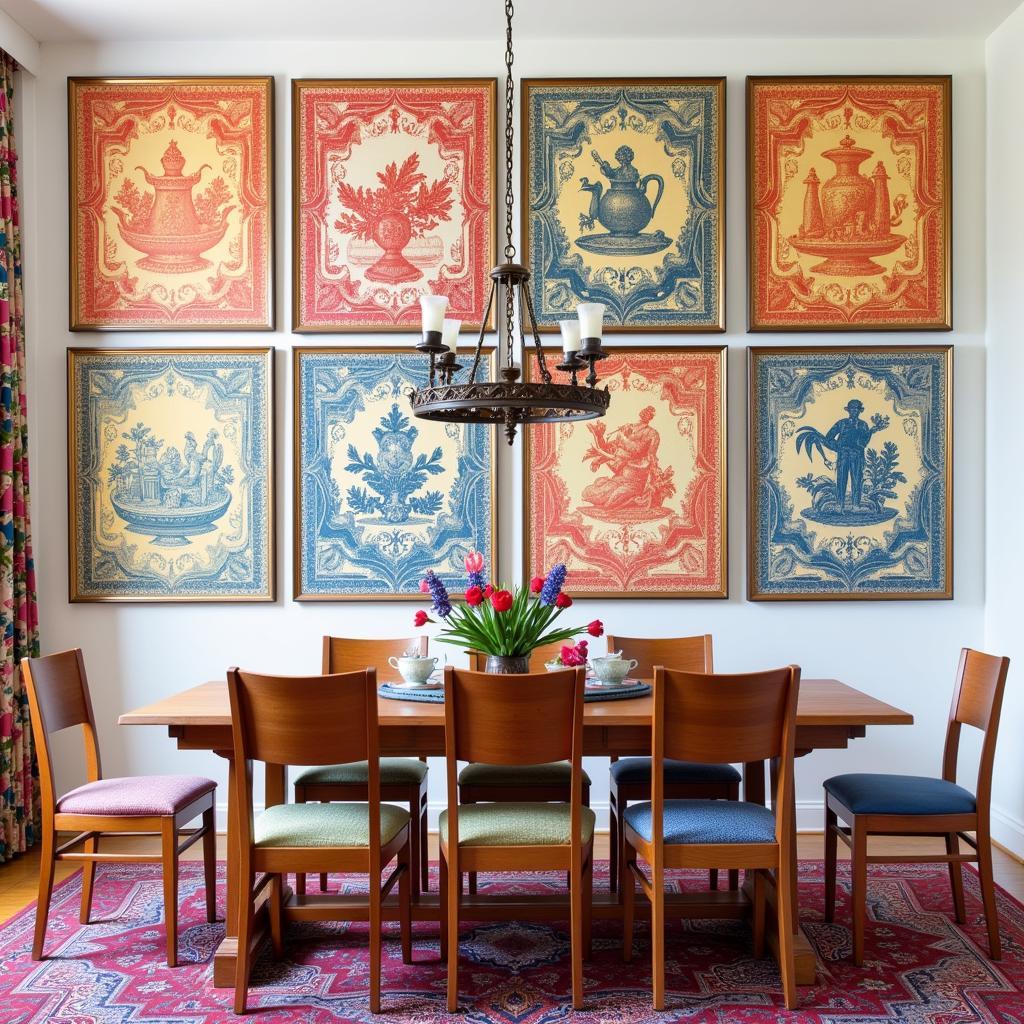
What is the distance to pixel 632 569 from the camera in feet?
13.3

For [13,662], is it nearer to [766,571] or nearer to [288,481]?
[288,481]

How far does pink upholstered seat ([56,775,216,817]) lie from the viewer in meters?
2.77

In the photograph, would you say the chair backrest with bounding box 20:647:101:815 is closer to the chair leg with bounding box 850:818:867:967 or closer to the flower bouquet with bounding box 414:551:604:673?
the flower bouquet with bounding box 414:551:604:673

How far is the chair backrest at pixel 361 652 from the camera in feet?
11.2

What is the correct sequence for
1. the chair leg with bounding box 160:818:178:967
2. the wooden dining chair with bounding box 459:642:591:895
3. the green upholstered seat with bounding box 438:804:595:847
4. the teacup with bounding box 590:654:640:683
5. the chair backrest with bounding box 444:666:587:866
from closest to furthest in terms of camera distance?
the chair backrest with bounding box 444:666:587:866 < the green upholstered seat with bounding box 438:804:595:847 < the chair leg with bounding box 160:818:178:967 < the teacup with bounding box 590:654:640:683 < the wooden dining chair with bounding box 459:642:591:895

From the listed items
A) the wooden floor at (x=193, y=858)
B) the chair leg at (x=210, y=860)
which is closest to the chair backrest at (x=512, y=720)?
the chair leg at (x=210, y=860)

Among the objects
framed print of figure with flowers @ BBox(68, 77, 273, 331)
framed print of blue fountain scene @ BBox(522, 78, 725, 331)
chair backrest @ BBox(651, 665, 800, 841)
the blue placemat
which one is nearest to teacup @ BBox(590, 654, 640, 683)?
the blue placemat

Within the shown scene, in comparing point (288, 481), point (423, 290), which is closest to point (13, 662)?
point (288, 481)

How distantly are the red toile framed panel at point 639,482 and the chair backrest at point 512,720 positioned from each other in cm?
163

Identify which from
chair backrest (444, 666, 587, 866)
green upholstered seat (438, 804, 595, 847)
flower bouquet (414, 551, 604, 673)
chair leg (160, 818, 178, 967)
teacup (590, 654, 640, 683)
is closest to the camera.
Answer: chair backrest (444, 666, 587, 866)

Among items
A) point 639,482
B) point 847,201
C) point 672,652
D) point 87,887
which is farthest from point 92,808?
point 847,201

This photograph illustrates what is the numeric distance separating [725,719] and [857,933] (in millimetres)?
891

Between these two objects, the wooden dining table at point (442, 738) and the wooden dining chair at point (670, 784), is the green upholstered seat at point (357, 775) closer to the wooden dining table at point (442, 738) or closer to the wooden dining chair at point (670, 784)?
the wooden dining table at point (442, 738)

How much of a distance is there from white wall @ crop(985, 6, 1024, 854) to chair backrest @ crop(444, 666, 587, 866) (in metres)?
2.29
